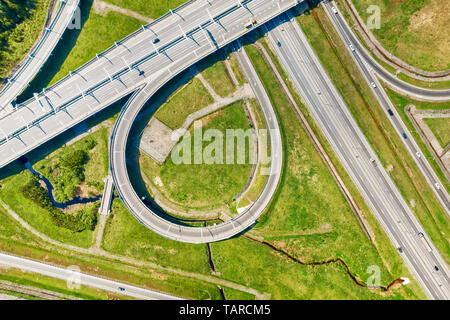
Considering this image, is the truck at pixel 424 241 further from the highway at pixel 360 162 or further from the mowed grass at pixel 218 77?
the mowed grass at pixel 218 77

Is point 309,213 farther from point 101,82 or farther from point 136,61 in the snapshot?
point 101,82

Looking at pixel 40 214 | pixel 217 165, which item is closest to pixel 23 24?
pixel 40 214

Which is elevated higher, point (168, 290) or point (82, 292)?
point (82, 292)

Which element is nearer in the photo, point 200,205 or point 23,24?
point 23,24

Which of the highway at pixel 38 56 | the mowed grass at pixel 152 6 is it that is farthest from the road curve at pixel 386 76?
the highway at pixel 38 56

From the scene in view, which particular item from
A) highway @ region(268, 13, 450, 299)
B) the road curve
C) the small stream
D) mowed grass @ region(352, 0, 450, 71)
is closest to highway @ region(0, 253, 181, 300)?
the small stream

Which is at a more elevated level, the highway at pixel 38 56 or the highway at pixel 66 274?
the highway at pixel 38 56
